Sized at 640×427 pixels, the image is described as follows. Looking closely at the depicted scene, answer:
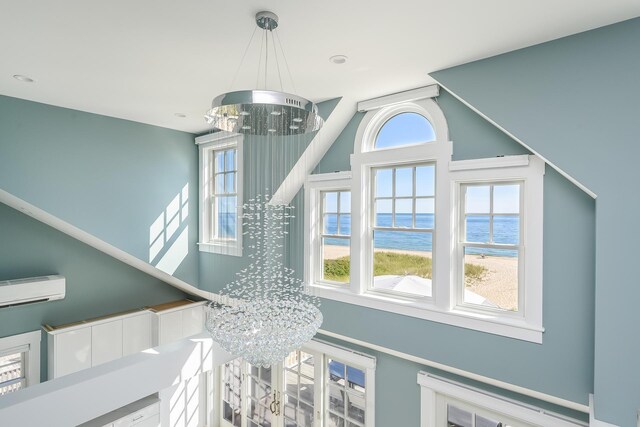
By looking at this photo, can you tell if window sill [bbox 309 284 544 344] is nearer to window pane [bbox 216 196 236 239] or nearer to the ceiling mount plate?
window pane [bbox 216 196 236 239]

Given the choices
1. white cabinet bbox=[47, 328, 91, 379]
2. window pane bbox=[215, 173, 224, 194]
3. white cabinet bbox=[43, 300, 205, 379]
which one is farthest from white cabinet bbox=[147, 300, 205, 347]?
window pane bbox=[215, 173, 224, 194]

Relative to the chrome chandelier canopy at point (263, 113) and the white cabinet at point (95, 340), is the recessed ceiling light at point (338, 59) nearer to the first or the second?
the chrome chandelier canopy at point (263, 113)

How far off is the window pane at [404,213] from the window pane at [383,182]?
0.15m

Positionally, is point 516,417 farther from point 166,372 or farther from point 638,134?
point 166,372

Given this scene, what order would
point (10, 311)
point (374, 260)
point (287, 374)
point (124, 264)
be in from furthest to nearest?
point (124, 264) → point (287, 374) → point (10, 311) → point (374, 260)

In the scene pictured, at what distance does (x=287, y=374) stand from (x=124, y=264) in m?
2.92

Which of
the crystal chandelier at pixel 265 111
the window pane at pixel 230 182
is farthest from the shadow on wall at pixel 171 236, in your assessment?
the crystal chandelier at pixel 265 111

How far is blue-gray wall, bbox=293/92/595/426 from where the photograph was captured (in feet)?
7.95

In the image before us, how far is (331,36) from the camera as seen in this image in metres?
2.30

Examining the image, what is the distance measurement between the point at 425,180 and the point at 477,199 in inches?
19.9

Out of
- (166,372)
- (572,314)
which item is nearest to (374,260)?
(572,314)

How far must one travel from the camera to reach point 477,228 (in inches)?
118

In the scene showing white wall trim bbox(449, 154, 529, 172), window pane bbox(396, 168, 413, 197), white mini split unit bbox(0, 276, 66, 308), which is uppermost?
white wall trim bbox(449, 154, 529, 172)

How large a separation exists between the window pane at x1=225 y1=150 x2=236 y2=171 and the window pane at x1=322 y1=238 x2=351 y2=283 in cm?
177
